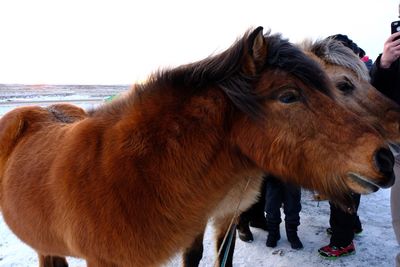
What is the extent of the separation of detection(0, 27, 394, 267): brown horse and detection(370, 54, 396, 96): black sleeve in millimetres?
1562

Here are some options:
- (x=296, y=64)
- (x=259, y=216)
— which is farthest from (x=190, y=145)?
(x=259, y=216)

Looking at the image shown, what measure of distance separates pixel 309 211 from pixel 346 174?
397cm

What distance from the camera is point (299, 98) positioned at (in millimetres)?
1798

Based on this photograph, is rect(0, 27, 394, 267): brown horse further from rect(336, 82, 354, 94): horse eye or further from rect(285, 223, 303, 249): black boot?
rect(285, 223, 303, 249): black boot

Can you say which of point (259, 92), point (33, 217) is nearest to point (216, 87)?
point (259, 92)

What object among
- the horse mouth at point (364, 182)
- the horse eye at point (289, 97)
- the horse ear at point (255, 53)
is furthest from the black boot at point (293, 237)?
the horse ear at point (255, 53)

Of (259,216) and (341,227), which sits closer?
(341,227)

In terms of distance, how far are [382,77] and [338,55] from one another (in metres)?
0.56

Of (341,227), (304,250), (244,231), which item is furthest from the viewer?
(244,231)

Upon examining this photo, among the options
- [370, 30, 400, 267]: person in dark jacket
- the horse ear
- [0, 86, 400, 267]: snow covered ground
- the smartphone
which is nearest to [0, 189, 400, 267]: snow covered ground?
[0, 86, 400, 267]: snow covered ground

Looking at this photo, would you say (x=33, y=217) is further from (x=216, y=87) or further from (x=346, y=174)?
(x=346, y=174)

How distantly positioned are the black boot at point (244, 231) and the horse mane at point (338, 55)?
2343mm

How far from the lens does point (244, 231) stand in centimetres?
440

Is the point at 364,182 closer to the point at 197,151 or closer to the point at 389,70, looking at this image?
the point at 197,151
